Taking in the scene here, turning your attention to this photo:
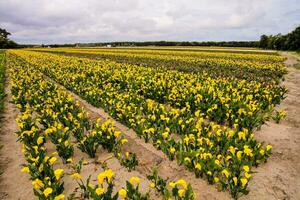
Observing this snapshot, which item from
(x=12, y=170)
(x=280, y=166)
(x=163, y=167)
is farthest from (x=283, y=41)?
(x=12, y=170)

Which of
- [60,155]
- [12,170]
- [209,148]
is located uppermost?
[209,148]

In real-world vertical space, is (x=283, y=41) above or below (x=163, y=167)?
below

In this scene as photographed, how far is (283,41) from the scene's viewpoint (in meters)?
62.2

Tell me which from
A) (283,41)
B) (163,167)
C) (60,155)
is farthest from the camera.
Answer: (283,41)

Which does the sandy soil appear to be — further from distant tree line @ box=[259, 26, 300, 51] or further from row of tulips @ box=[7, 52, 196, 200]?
distant tree line @ box=[259, 26, 300, 51]

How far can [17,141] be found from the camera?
22.8 ft

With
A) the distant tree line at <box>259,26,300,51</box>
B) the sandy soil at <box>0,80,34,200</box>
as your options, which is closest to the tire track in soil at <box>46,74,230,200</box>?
the sandy soil at <box>0,80,34,200</box>

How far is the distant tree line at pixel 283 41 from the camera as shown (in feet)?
189

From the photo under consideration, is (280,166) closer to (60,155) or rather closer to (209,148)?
(209,148)

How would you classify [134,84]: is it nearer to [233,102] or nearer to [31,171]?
[233,102]

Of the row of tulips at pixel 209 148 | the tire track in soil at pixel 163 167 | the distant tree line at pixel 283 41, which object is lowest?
the distant tree line at pixel 283 41

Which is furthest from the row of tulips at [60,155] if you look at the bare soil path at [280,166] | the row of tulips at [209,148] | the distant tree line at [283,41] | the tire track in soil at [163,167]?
the distant tree line at [283,41]

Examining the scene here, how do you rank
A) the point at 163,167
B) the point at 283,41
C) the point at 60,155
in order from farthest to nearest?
the point at 283,41 < the point at 60,155 < the point at 163,167

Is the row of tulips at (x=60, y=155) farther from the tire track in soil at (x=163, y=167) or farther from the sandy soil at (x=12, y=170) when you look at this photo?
the tire track in soil at (x=163, y=167)
